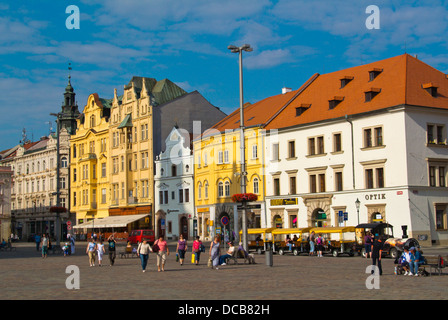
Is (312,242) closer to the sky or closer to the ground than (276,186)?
closer to the ground

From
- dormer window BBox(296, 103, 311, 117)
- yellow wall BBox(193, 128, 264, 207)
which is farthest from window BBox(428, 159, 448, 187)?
yellow wall BBox(193, 128, 264, 207)

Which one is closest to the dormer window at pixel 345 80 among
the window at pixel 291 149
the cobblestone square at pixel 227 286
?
the window at pixel 291 149

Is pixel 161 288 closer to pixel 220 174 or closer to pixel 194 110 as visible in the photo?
pixel 220 174

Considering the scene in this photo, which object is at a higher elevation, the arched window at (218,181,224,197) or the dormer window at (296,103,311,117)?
the dormer window at (296,103,311,117)

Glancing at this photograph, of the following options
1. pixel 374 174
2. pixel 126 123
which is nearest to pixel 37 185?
pixel 126 123

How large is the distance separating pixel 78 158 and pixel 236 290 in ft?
258

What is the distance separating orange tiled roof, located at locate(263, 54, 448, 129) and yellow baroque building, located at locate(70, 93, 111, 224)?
34.1m

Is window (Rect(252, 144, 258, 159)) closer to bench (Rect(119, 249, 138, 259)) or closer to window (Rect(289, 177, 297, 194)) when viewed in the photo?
window (Rect(289, 177, 297, 194))

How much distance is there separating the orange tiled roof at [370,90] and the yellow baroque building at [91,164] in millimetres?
34064

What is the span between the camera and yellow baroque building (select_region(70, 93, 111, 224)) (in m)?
89.1

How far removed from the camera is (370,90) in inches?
2095

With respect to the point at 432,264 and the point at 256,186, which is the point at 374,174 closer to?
the point at 256,186

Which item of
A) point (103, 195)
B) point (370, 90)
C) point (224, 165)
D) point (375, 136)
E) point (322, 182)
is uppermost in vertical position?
point (370, 90)

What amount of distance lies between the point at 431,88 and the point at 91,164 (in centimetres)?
5251
